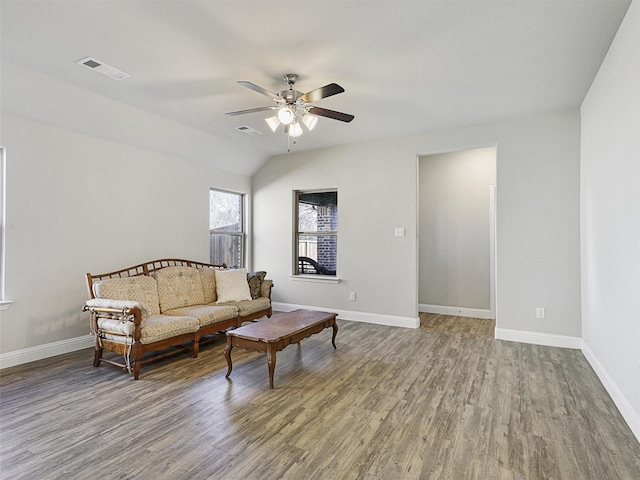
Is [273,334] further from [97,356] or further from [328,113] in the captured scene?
[328,113]

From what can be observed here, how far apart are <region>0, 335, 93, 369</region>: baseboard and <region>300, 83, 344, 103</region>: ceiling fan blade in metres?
3.65

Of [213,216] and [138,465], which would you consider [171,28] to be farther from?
[213,216]

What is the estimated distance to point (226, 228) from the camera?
6223 millimetres

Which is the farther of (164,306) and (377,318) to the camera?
(377,318)

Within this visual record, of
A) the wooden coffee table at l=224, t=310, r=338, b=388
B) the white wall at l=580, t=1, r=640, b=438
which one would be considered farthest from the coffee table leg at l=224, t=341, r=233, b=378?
the white wall at l=580, t=1, r=640, b=438

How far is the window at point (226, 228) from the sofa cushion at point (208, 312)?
68.7 inches

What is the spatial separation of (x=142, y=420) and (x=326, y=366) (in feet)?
5.53

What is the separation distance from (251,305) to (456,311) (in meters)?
3.48

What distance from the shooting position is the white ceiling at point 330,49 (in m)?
2.36

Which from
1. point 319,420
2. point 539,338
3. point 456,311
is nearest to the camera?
point 319,420

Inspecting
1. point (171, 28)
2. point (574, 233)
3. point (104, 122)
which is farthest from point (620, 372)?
point (104, 122)

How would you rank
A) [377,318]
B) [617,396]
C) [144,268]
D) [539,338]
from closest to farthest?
[617,396] < [539,338] < [144,268] < [377,318]

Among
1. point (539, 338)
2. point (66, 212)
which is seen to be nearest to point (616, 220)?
point (539, 338)

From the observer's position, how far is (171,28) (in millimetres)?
2555
